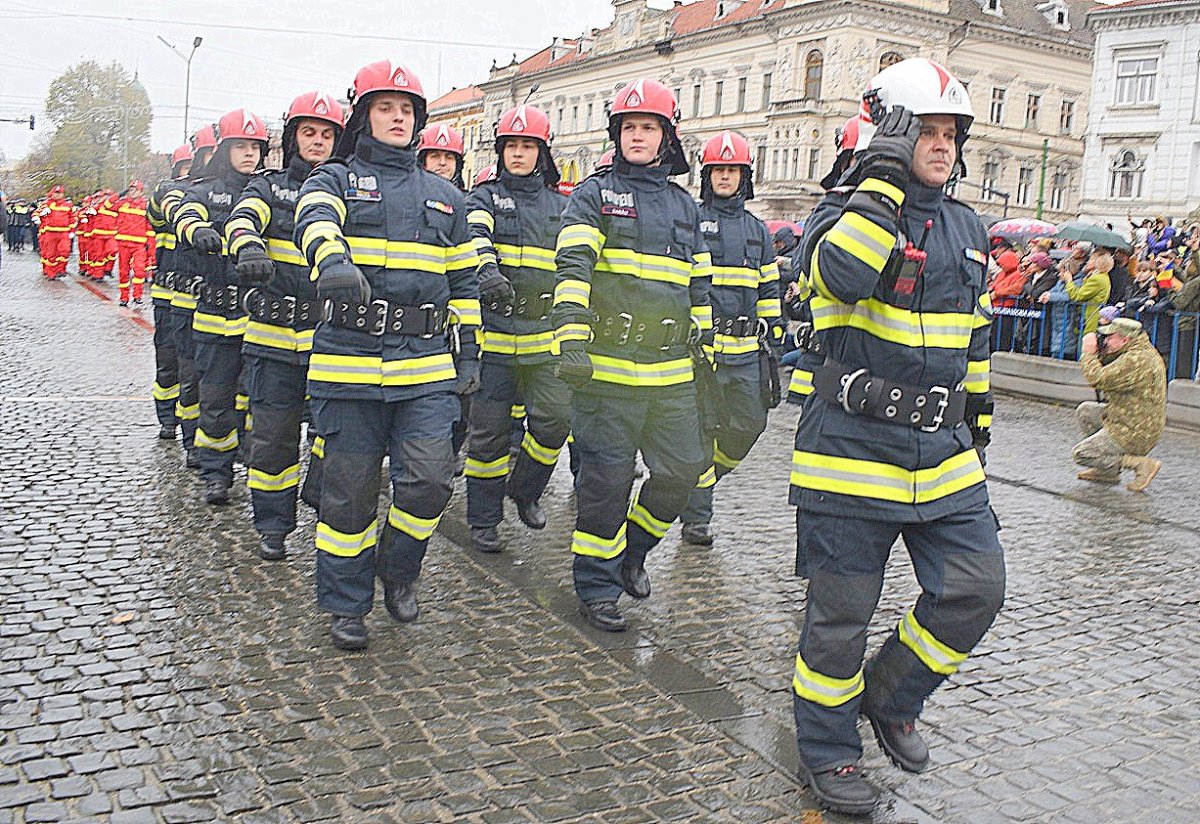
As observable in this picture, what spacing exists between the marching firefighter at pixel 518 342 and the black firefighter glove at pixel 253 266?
1.28 m

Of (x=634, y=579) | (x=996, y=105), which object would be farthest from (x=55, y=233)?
(x=996, y=105)

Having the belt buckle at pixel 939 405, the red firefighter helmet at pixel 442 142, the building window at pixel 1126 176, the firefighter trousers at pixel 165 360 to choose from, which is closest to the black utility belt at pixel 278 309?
the red firefighter helmet at pixel 442 142

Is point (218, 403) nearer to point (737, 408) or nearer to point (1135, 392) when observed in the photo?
point (737, 408)

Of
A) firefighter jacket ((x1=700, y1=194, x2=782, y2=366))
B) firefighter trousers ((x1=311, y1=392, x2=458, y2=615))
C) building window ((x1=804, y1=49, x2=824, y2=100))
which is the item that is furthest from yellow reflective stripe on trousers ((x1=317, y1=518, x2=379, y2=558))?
building window ((x1=804, y1=49, x2=824, y2=100))

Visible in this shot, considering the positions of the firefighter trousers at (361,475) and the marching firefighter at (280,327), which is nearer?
the firefighter trousers at (361,475)

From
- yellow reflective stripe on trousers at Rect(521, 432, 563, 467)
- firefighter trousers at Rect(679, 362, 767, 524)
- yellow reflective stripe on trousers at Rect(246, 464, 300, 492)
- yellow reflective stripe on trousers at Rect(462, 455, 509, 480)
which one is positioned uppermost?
firefighter trousers at Rect(679, 362, 767, 524)

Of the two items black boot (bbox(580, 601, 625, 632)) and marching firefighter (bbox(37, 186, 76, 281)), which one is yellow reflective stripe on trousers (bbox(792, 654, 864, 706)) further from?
marching firefighter (bbox(37, 186, 76, 281))

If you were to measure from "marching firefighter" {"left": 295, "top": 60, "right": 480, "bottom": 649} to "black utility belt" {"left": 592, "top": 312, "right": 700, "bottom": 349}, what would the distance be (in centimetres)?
70

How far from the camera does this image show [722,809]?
13.4 ft

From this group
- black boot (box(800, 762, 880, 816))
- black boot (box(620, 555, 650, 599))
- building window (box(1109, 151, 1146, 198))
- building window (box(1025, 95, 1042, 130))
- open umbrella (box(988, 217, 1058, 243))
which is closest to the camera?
black boot (box(800, 762, 880, 816))

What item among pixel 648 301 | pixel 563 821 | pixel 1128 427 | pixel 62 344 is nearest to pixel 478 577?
pixel 648 301

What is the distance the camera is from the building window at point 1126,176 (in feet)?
167

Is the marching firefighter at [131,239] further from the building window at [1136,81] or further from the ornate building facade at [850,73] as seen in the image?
the building window at [1136,81]

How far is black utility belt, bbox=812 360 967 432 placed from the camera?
4070 millimetres
